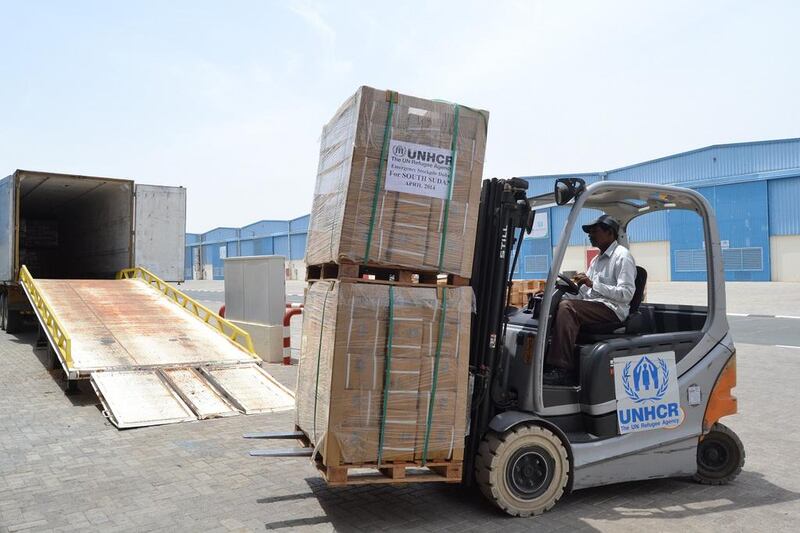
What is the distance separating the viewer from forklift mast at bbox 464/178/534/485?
452 centimetres

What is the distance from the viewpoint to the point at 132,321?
1066cm

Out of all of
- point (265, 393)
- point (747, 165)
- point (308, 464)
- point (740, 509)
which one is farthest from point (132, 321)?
point (747, 165)

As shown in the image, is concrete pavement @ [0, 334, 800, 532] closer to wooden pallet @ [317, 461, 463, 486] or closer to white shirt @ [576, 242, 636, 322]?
wooden pallet @ [317, 461, 463, 486]

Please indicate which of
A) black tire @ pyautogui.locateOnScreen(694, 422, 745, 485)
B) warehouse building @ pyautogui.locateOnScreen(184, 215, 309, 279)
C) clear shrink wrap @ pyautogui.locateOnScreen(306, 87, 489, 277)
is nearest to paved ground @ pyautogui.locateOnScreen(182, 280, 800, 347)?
black tire @ pyautogui.locateOnScreen(694, 422, 745, 485)

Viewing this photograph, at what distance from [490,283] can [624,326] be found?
4.24ft

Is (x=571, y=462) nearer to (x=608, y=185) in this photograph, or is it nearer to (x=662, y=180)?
(x=608, y=185)

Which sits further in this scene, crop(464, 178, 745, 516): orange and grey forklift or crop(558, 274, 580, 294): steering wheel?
crop(558, 274, 580, 294): steering wheel

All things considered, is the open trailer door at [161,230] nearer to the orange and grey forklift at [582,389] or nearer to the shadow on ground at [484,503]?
the shadow on ground at [484,503]

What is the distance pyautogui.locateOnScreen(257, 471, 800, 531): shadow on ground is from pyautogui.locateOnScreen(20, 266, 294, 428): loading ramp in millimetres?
3077

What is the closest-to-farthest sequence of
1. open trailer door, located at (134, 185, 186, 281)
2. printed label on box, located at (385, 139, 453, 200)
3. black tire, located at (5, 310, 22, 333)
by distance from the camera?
printed label on box, located at (385, 139, 453, 200) < open trailer door, located at (134, 185, 186, 281) < black tire, located at (5, 310, 22, 333)

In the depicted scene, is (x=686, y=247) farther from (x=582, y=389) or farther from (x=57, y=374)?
(x=582, y=389)

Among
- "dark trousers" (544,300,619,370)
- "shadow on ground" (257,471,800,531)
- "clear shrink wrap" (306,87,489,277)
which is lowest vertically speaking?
"shadow on ground" (257,471,800,531)

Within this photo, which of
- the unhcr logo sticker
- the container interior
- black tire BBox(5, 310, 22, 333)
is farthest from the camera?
black tire BBox(5, 310, 22, 333)

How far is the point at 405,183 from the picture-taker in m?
4.09
